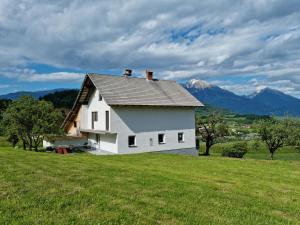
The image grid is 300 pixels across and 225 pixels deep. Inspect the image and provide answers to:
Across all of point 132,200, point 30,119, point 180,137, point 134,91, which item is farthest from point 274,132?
point 132,200

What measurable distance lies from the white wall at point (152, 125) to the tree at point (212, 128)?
790 cm

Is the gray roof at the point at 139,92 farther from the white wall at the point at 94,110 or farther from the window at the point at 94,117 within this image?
the window at the point at 94,117

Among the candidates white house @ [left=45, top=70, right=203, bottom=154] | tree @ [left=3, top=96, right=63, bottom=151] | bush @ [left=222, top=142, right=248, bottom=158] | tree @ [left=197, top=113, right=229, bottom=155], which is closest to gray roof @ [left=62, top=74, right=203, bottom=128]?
white house @ [left=45, top=70, right=203, bottom=154]

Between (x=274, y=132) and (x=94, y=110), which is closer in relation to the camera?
(x=94, y=110)

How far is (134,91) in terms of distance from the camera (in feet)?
116

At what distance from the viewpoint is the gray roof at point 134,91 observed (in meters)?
33.3

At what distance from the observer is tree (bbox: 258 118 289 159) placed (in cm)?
4594

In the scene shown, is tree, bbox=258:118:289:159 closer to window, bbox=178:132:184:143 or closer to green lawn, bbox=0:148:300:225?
window, bbox=178:132:184:143

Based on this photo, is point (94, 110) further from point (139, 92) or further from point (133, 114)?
point (139, 92)

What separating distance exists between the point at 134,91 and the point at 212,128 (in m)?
17.1

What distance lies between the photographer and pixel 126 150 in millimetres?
33219

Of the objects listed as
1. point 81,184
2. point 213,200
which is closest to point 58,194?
point 81,184

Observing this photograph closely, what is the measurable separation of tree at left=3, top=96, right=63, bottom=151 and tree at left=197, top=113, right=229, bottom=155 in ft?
75.9

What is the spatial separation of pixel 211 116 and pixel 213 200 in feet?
126
